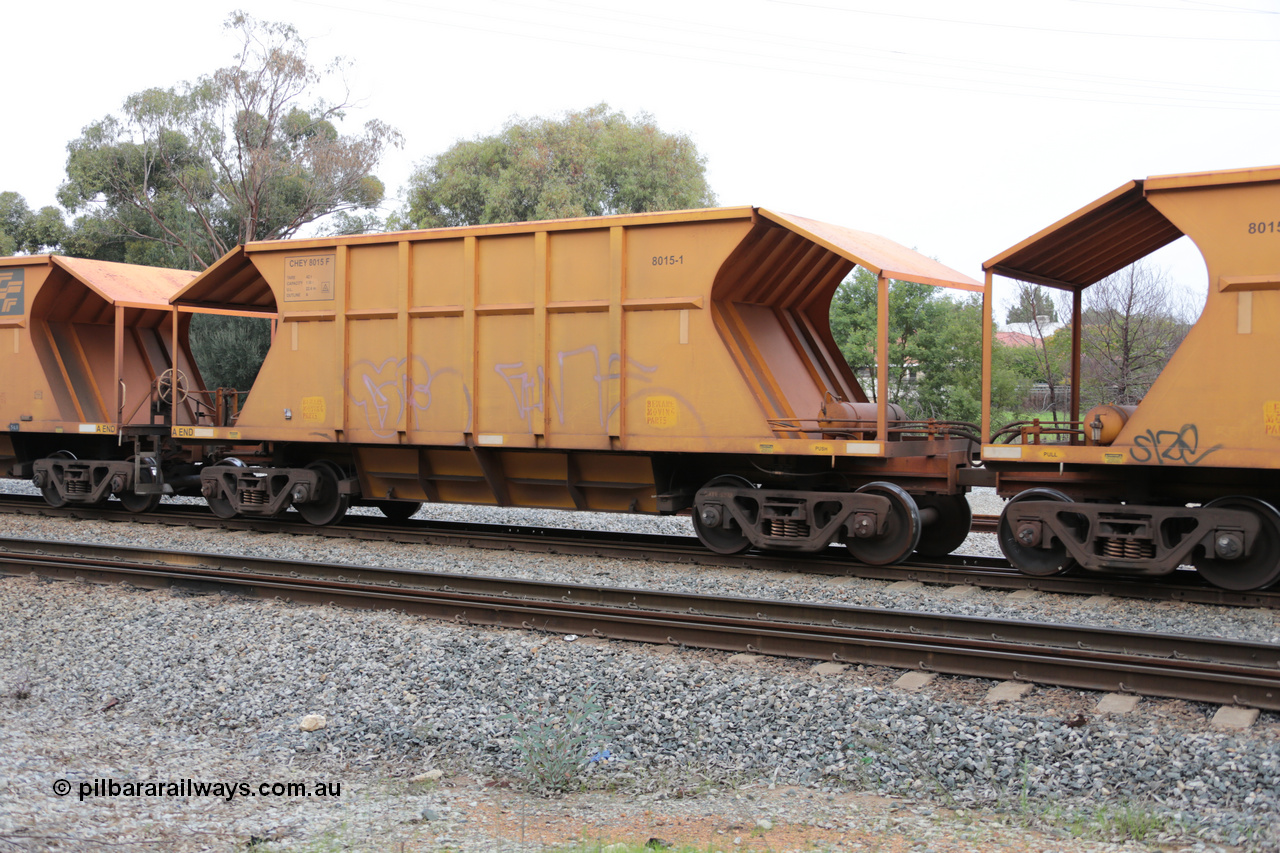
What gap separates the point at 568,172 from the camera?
38375 mm

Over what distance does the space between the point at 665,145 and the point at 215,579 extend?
1311 inches

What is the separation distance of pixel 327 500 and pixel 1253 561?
1006 cm

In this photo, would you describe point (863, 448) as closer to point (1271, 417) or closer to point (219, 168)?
point (1271, 417)

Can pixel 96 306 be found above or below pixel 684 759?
above

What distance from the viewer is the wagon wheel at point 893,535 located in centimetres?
919

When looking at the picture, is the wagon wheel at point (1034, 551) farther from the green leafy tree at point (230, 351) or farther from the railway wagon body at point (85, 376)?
the green leafy tree at point (230, 351)

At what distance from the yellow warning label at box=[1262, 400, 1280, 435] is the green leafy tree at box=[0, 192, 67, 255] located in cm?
4445

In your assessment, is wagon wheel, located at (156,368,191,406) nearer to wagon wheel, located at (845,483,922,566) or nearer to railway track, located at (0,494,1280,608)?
railway track, located at (0,494,1280,608)

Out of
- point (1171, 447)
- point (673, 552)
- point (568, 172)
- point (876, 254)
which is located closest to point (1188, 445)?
point (1171, 447)

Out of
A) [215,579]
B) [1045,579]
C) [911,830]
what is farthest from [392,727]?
[1045,579]

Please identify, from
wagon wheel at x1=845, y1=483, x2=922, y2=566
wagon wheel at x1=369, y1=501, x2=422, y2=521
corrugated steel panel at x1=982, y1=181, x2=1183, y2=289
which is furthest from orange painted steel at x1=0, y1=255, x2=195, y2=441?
corrugated steel panel at x1=982, y1=181, x2=1183, y2=289

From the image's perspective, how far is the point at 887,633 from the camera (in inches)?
255

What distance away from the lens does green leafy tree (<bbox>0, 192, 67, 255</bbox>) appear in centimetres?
4097

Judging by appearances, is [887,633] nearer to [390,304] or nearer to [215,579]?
[215,579]
